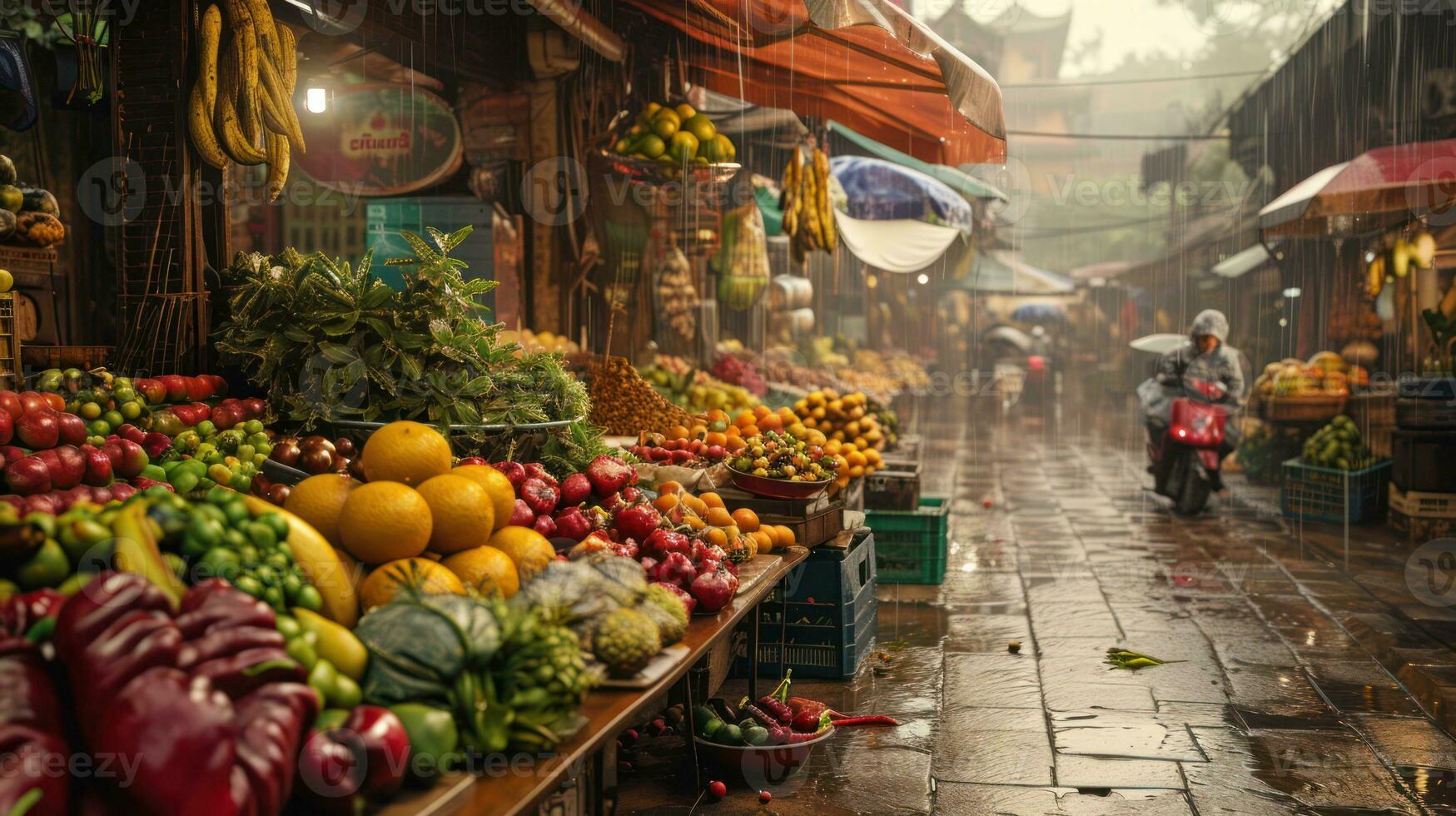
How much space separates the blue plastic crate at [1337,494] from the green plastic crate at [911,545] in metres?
5.55

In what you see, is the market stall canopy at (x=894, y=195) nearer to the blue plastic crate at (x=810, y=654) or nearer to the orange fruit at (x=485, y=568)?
the blue plastic crate at (x=810, y=654)

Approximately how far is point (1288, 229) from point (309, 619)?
14.9 m

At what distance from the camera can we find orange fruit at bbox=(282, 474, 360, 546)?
2.80 meters

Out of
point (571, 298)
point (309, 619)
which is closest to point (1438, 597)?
point (571, 298)

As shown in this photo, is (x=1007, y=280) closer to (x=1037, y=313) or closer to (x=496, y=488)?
(x=1037, y=313)

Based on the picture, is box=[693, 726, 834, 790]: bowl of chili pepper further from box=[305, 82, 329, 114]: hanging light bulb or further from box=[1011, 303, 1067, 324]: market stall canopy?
box=[1011, 303, 1067, 324]: market stall canopy

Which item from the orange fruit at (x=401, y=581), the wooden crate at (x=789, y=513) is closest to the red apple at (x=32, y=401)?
the orange fruit at (x=401, y=581)

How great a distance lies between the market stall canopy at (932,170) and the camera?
51.5 ft

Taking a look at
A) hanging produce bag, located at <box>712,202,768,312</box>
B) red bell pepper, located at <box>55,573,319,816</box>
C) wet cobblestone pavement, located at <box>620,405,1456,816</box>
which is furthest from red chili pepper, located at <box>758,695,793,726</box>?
hanging produce bag, located at <box>712,202,768,312</box>

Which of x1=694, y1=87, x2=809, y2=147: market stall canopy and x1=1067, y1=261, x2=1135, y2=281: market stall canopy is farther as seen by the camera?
x1=1067, y1=261, x2=1135, y2=281: market stall canopy

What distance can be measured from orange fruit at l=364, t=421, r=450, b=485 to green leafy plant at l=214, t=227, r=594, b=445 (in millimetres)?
1037

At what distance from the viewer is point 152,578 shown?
2021 mm

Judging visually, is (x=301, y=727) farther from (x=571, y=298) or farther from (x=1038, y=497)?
(x=1038, y=497)

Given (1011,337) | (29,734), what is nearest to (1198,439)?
(29,734)
